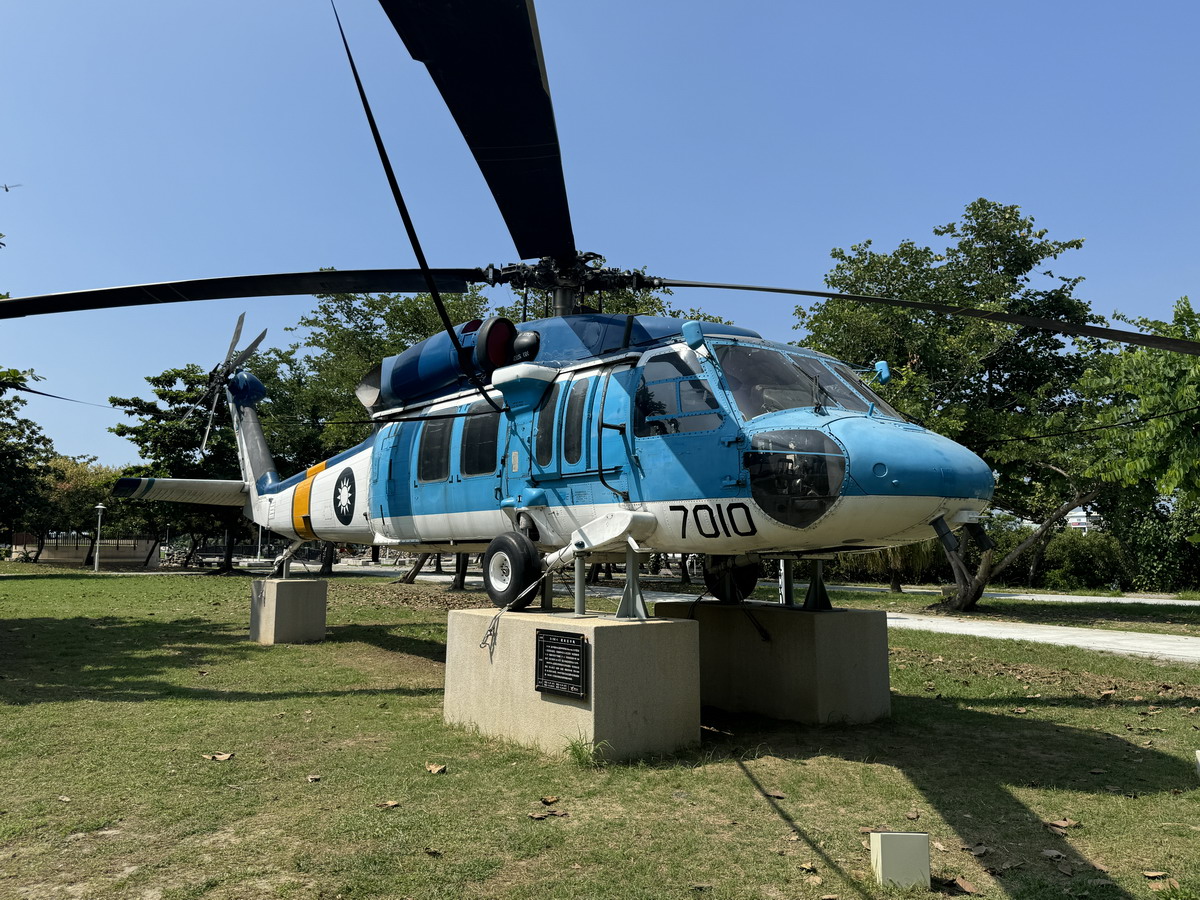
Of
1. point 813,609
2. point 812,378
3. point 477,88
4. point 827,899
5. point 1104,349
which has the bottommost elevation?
point 827,899

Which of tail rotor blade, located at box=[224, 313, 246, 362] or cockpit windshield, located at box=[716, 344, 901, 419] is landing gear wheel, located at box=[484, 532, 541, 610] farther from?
tail rotor blade, located at box=[224, 313, 246, 362]

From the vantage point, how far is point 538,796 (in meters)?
5.48

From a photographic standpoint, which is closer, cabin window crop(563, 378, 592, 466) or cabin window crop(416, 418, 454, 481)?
cabin window crop(563, 378, 592, 466)

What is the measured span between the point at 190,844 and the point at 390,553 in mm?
60888

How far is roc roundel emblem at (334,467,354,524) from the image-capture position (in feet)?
37.5

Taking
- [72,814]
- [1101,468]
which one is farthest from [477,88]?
[1101,468]

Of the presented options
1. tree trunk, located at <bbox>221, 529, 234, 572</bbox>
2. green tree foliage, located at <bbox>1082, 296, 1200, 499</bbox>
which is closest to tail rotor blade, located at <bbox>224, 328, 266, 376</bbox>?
green tree foliage, located at <bbox>1082, 296, 1200, 499</bbox>

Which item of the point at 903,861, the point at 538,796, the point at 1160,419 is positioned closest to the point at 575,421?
the point at 538,796

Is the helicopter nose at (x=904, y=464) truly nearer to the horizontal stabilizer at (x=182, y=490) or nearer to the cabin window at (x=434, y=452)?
the cabin window at (x=434, y=452)

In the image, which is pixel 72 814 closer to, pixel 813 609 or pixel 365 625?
pixel 813 609

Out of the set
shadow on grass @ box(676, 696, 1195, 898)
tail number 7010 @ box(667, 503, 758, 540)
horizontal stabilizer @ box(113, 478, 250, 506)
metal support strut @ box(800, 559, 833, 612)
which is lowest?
shadow on grass @ box(676, 696, 1195, 898)

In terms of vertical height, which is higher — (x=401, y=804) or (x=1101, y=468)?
(x=1101, y=468)

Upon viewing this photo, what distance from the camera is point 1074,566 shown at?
3441cm

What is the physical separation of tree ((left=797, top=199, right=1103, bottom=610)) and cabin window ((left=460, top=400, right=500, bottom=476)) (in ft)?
28.8
